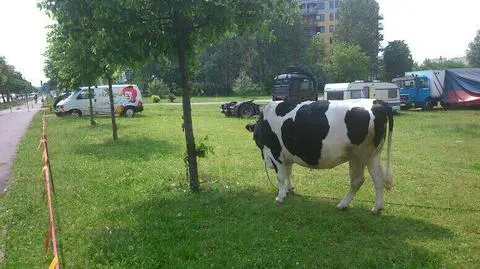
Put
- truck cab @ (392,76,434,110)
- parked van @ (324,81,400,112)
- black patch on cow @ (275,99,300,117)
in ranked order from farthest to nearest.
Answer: truck cab @ (392,76,434,110)
parked van @ (324,81,400,112)
black patch on cow @ (275,99,300,117)

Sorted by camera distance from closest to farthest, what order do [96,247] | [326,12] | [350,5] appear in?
[96,247] < [350,5] < [326,12]

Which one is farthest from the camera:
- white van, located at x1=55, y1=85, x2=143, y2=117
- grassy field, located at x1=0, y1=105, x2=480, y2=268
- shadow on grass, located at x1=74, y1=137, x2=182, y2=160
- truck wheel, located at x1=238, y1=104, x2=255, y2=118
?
white van, located at x1=55, y1=85, x2=143, y2=117

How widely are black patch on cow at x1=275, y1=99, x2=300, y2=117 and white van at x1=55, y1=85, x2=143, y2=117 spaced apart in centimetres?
2254

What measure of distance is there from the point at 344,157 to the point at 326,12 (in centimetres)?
9521

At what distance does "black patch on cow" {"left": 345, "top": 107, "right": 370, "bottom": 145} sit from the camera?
22.5 feet

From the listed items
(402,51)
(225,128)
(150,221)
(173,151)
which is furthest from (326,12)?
(150,221)

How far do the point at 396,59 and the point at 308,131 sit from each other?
72276 mm

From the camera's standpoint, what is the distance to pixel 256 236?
621 cm

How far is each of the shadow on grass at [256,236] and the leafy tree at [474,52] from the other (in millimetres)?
78909

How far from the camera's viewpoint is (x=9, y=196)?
905cm

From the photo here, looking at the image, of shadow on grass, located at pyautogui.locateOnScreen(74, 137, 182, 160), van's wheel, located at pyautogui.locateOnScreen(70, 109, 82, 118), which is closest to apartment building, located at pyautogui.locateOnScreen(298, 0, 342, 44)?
van's wheel, located at pyautogui.locateOnScreen(70, 109, 82, 118)

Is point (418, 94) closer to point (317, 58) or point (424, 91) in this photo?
point (424, 91)

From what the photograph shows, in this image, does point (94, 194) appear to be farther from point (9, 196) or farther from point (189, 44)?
point (189, 44)

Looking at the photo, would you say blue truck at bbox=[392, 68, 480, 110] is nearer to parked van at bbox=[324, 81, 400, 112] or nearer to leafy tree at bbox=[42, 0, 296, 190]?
parked van at bbox=[324, 81, 400, 112]
